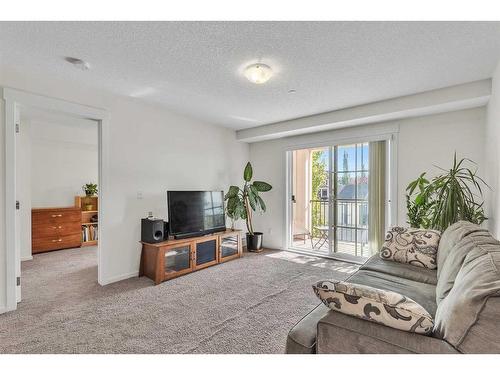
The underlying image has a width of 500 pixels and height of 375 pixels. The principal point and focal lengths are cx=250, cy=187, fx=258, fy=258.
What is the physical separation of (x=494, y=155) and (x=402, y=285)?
5.51ft

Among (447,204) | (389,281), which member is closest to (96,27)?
(389,281)

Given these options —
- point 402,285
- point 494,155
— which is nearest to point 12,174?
point 402,285

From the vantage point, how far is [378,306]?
1070 millimetres

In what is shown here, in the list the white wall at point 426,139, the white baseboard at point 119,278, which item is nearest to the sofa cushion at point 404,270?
the white wall at point 426,139

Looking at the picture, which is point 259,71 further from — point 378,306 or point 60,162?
point 60,162

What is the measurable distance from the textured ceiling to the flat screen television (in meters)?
1.38

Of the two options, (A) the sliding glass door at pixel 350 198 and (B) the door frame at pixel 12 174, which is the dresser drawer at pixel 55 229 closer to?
(B) the door frame at pixel 12 174

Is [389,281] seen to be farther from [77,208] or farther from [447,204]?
[77,208]

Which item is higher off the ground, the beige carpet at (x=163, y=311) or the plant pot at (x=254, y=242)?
the plant pot at (x=254, y=242)

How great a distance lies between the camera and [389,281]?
199 cm

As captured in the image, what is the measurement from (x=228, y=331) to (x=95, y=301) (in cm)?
152

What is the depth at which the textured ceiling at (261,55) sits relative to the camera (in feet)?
6.06

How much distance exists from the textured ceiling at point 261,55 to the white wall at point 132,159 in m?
0.20
